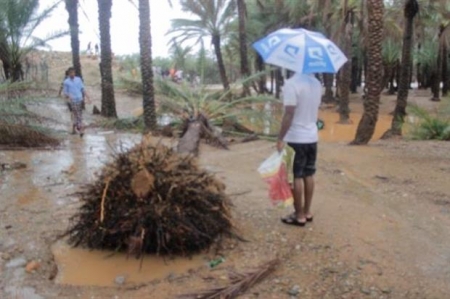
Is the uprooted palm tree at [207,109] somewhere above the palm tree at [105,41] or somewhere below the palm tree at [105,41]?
below

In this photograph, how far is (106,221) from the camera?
15.8 ft

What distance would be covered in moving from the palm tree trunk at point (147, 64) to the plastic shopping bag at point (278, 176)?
9.28m

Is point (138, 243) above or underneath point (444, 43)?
underneath

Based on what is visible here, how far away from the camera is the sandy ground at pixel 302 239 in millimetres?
4246

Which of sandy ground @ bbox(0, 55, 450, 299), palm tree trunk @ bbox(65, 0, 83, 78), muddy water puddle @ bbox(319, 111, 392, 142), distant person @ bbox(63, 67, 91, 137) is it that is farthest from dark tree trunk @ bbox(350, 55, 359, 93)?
sandy ground @ bbox(0, 55, 450, 299)

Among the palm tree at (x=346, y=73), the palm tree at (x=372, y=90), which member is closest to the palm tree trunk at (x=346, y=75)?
the palm tree at (x=346, y=73)

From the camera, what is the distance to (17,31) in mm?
14969

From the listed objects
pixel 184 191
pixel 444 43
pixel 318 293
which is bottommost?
pixel 318 293

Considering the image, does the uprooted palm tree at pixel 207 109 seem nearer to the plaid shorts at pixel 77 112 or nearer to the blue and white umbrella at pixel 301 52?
the plaid shorts at pixel 77 112

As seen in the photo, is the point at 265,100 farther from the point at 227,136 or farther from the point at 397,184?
the point at 397,184

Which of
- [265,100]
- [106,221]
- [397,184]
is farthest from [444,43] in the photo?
[106,221]

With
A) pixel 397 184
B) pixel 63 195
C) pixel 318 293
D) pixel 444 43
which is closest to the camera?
pixel 318 293

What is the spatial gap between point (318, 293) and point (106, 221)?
2043mm

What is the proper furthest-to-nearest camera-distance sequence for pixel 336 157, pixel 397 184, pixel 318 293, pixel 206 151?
pixel 206 151 < pixel 336 157 < pixel 397 184 < pixel 318 293
